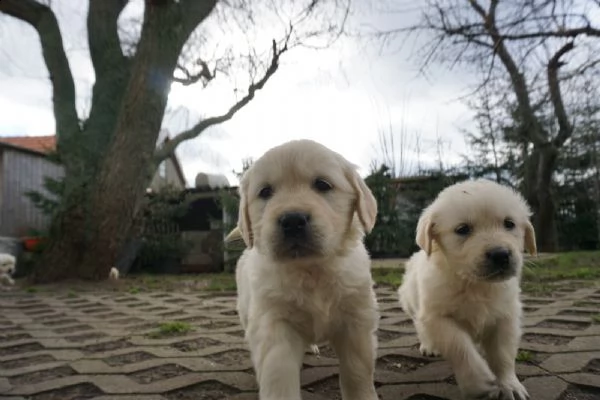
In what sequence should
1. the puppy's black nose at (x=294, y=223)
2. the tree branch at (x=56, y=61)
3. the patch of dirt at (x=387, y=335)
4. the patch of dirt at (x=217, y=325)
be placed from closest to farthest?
the puppy's black nose at (x=294, y=223)
the patch of dirt at (x=387, y=335)
the patch of dirt at (x=217, y=325)
the tree branch at (x=56, y=61)

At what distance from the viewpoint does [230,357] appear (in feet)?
9.91

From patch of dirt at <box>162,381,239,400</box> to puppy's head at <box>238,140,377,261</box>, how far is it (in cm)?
71

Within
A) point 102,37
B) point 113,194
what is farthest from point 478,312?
point 102,37

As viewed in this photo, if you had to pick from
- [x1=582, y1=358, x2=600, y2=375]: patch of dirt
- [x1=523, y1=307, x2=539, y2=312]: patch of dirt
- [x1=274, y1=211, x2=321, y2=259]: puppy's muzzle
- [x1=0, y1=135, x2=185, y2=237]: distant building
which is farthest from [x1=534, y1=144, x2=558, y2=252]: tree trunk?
[x1=274, y1=211, x2=321, y2=259]: puppy's muzzle

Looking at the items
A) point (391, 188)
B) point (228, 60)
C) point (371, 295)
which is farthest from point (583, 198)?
point (371, 295)

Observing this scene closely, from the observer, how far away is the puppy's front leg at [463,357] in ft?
6.84

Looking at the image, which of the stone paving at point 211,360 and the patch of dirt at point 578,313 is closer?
the stone paving at point 211,360

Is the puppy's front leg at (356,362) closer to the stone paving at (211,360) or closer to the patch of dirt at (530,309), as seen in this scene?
the stone paving at (211,360)

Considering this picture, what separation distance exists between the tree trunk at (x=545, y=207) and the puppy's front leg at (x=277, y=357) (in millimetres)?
14601

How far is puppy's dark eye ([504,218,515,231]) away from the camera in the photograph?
2627 mm

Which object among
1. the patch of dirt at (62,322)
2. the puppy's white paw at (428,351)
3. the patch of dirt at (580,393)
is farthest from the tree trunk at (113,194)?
the patch of dirt at (580,393)

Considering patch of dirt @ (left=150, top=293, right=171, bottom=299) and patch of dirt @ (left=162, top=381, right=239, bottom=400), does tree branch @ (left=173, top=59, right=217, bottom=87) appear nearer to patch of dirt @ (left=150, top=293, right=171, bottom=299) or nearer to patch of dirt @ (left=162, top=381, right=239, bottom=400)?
patch of dirt @ (left=150, top=293, right=171, bottom=299)

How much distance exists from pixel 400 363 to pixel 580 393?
93 centimetres

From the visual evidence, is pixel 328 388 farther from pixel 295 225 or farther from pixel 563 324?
pixel 563 324
